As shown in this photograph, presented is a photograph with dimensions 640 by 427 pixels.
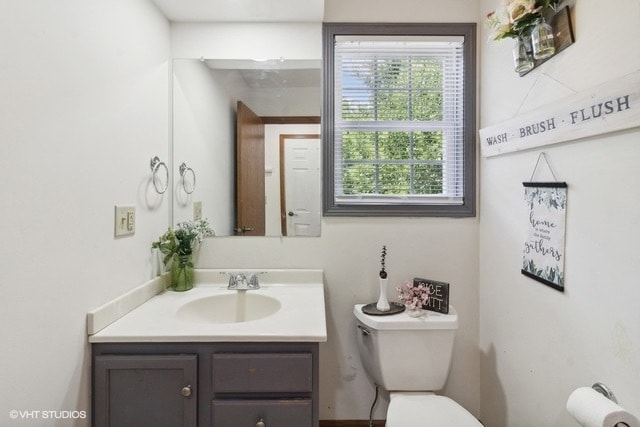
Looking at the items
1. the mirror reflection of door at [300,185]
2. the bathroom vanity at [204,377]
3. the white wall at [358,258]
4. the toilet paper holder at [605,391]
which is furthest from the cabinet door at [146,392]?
the toilet paper holder at [605,391]

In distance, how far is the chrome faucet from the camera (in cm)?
166

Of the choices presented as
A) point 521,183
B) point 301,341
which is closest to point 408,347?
point 301,341

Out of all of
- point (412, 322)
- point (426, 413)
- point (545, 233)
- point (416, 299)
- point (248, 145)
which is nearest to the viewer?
point (545, 233)

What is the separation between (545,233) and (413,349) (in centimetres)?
73

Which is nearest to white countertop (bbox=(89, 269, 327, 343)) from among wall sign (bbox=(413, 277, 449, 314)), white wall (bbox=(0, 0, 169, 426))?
white wall (bbox=(0, 0, 169, 426))

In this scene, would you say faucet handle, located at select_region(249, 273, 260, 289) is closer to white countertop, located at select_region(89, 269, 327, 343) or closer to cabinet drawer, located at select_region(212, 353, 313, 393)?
white countertop, located at select_region(89, 269, 327, 343)

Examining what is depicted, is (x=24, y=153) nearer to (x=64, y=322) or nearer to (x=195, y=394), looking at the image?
(x=64, y=322)

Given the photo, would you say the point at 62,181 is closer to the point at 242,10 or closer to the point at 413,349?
the point at 242,10

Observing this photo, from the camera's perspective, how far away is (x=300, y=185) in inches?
69.4

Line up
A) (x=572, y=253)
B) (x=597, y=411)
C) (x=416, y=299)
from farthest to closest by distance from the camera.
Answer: (x=416, y=299) → (x=572, y=253) → (x=597, y=411)

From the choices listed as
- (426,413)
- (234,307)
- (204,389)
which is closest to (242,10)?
(234,307)

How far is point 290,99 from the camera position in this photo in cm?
175

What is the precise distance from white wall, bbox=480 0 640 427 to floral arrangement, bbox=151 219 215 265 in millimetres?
1484

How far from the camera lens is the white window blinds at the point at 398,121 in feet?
5.82
